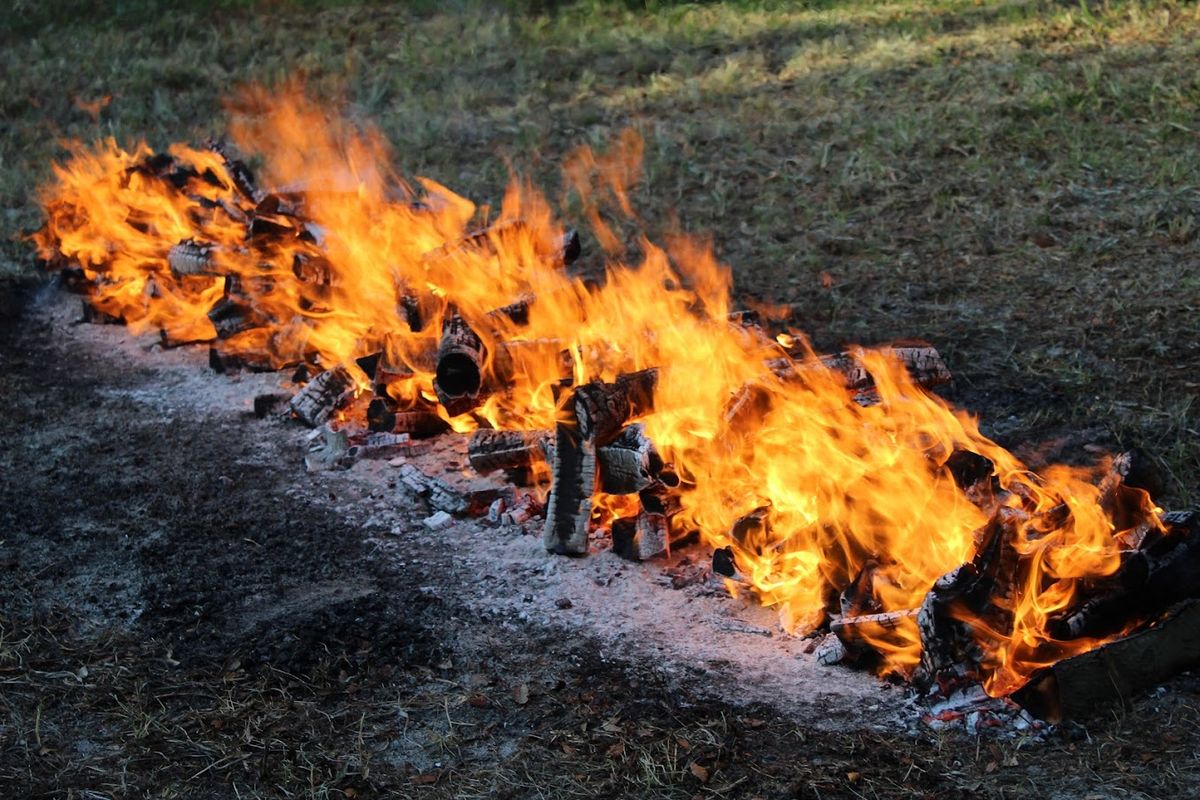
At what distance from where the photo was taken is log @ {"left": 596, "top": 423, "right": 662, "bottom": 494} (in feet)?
14.6

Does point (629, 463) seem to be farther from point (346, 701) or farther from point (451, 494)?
point (346, 701)

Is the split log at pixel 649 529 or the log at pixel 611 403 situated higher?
the log at pixel 611 403

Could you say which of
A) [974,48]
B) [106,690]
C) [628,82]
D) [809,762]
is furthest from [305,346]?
[974,48]

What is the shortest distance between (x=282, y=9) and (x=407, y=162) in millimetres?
4825

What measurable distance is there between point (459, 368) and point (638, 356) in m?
0.85

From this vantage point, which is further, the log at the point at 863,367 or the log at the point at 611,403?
the log at the point at 863,367

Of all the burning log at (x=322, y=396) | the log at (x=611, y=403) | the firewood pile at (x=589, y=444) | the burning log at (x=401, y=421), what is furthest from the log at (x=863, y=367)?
the burning log at (x=322, y=396)

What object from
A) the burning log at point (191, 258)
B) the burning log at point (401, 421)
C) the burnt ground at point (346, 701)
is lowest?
the burnt ground at point (346, 701)

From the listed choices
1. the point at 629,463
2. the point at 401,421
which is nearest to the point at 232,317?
the point at 401,421

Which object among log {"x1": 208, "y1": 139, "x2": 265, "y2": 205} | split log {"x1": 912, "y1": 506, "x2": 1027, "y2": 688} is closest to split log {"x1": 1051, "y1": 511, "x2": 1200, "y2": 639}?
split log {"x1": 912, "y1": 506, "x2": 1027, "y2": 688}

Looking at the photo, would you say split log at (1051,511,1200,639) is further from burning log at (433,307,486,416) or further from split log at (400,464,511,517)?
burning log at (433,307,486,416)

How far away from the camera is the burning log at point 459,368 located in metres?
5.31

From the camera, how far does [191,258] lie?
685 centimetres

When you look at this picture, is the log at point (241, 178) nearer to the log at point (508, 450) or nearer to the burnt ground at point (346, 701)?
the burnt ground at point (346, 701)
